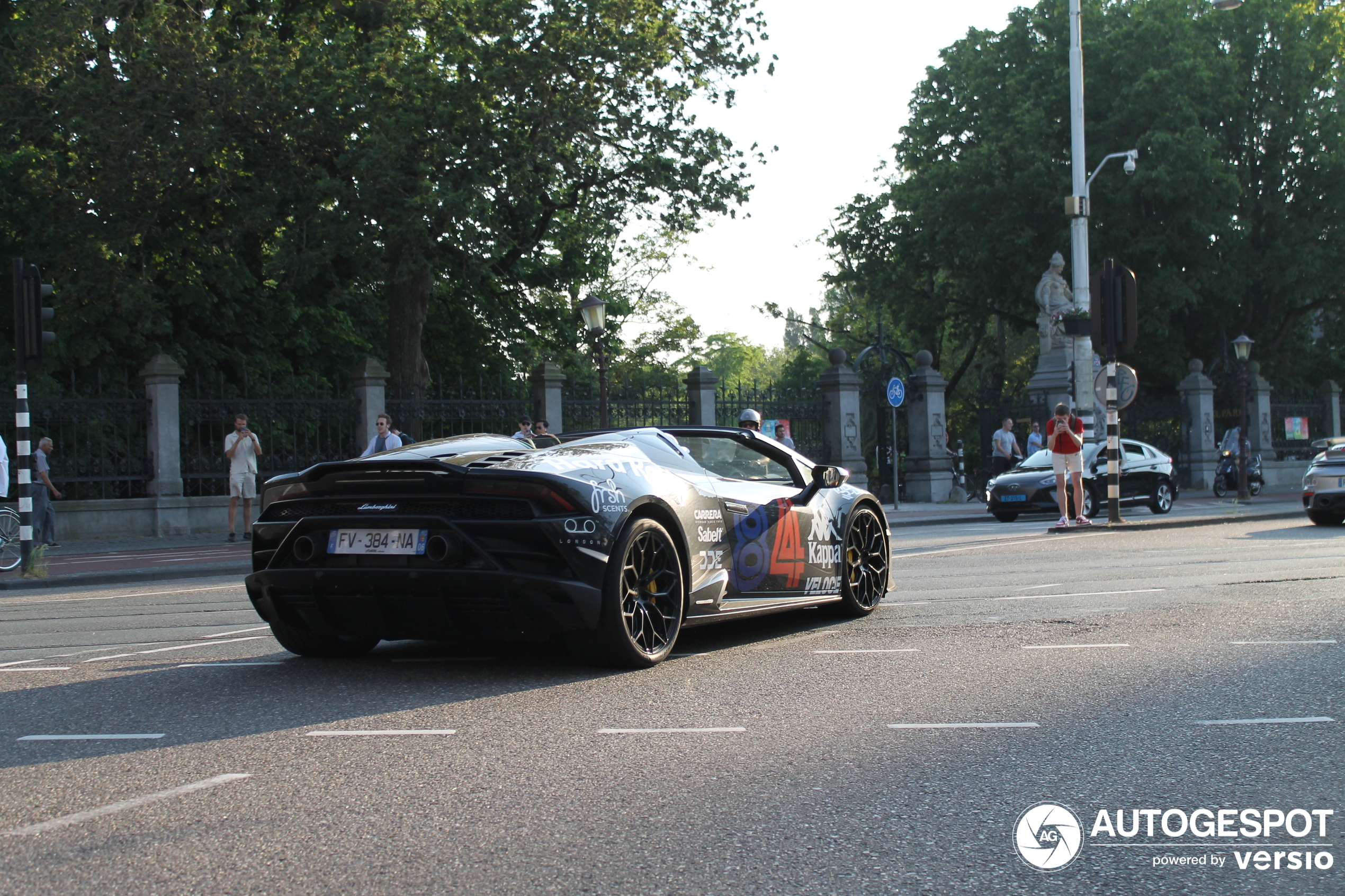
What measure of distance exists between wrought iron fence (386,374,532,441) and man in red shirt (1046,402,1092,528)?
10.5 metres

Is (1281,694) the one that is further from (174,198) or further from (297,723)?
(174,198)

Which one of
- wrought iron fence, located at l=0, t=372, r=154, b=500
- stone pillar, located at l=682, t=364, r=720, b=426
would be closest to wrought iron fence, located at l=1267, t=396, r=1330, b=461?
stone pillar, located at l=682, t=364, r=720, b=426

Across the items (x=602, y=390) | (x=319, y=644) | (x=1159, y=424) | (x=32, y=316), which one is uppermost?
(x=32, y=316)

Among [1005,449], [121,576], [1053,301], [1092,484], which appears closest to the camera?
[121,576]

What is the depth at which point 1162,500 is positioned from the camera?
24656 millimetres

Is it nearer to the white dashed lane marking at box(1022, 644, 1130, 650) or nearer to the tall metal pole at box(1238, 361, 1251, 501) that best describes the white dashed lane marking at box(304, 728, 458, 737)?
the white dashed lane marking at box(1022, 644, 1130, 650)

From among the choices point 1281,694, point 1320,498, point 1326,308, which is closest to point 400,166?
point 1320,498

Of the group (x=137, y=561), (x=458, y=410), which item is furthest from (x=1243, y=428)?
(x=137, y=561)

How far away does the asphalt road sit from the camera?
11.4 ft

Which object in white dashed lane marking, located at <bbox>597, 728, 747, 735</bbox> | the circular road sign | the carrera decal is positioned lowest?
white dashed lane marking, located at <bbox>597, 728, 747, 735</bbox>

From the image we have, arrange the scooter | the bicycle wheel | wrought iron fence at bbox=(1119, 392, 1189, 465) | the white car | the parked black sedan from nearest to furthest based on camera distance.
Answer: the bicycle wheel
the white car
the parked black sedan
the scooter
wrought iron fence at bbox=(1119, 392, 1189, 465)

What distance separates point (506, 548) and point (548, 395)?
20.5 meters

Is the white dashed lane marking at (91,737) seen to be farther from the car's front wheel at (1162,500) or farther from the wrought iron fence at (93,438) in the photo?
the car's front wheel at (1162,500)

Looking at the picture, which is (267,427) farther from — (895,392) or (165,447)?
(895,392)
